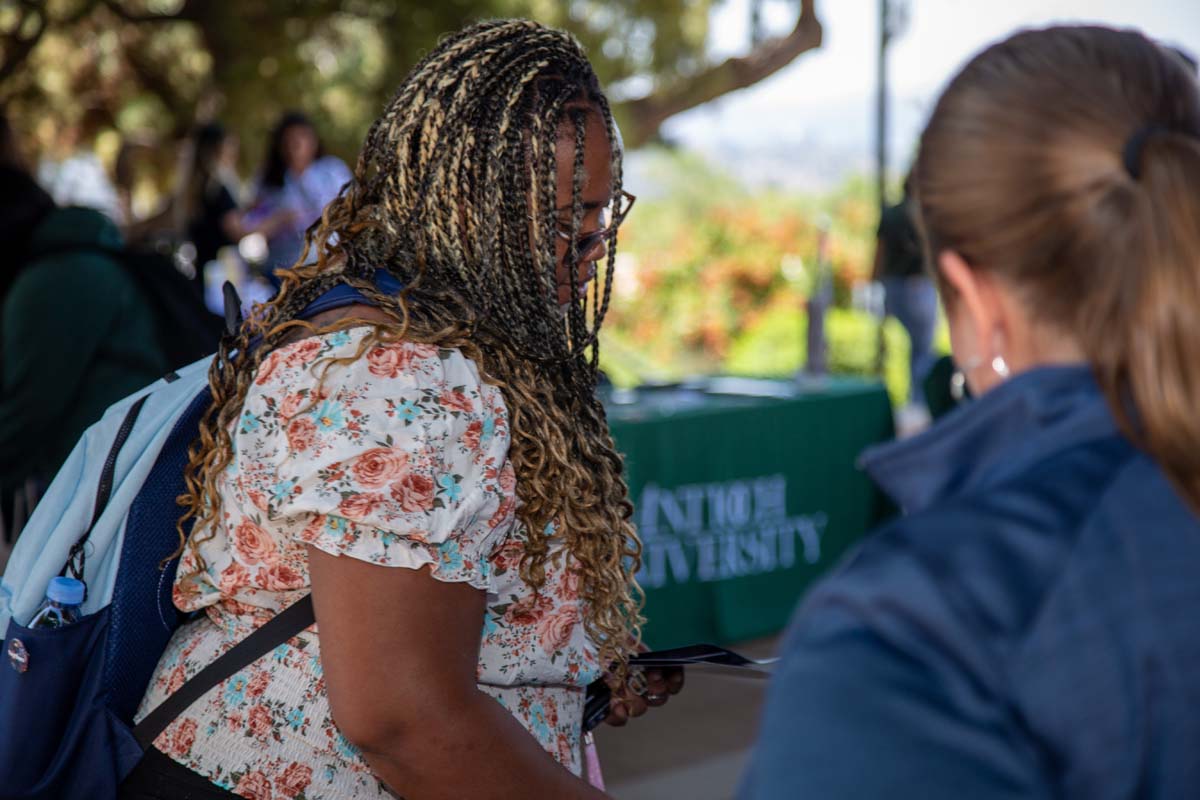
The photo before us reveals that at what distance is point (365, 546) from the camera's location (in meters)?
1.26

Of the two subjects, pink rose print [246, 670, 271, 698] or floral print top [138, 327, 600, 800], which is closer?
floral print top [138, 327, 600, 800]

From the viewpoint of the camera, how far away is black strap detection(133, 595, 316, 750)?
140 cm

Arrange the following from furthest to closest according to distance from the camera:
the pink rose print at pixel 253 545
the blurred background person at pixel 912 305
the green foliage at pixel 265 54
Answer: the green foliage at pixel 265 54 → the blurred background person at pixel 912 305 → the pink rose print at pixel 253 545

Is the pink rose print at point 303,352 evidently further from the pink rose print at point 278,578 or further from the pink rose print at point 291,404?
the pink rose print at point 278,578

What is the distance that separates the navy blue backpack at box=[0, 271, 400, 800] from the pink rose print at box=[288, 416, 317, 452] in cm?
14

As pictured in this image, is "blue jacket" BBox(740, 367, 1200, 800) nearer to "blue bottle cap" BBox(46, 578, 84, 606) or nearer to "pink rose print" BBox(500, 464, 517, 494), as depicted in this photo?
"pink rose print" BBox(500, 464, 517, 494)

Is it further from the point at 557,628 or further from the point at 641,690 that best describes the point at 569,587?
the point at 641,690

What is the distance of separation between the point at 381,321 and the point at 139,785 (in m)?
0.60

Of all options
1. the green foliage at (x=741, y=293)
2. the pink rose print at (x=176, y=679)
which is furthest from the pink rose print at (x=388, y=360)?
the green foliage at (x=741, y=293)

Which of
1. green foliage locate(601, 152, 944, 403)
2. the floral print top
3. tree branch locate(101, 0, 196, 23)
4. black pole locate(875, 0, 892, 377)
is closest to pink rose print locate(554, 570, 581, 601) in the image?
the floral print top

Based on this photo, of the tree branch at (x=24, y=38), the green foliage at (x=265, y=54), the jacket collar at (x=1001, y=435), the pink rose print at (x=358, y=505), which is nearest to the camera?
the jacket collar at (x=1001, y=435)

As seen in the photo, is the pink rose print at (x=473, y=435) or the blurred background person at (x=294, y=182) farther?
the blurred background person at (x=294, y=182)

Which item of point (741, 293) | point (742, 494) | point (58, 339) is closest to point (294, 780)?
point (58, 339)

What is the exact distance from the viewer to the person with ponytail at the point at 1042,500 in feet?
2.61
